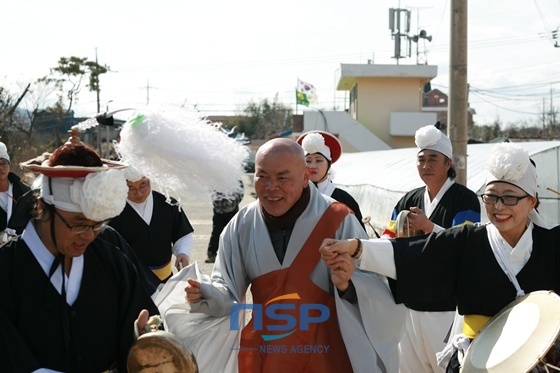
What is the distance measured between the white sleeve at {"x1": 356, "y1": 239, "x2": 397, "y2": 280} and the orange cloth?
0.81 feet

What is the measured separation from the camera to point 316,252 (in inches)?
153

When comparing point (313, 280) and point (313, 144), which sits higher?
point (313, 144)

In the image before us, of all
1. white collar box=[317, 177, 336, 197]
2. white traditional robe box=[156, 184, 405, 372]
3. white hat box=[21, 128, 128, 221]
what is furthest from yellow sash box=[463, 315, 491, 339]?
white collar box=[317, 177, 336, 197]

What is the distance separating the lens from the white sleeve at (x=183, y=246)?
19.7ft

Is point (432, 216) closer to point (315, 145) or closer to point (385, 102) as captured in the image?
point (315, 145)

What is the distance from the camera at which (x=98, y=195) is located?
2910 millimetres

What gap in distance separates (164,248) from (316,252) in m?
2.40

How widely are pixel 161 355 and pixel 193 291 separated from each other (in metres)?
0.92

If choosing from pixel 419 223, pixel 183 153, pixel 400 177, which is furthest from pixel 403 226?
pixel 400 177

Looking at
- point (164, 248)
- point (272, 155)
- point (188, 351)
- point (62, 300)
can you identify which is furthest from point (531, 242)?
point (164, 248)

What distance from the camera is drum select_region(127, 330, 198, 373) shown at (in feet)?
9.62

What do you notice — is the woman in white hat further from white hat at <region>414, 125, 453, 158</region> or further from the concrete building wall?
the concrete building wall

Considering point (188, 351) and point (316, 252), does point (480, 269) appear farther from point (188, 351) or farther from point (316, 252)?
point (188, 351)

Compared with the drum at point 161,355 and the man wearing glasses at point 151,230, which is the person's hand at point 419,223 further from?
the drum at point 161,355
